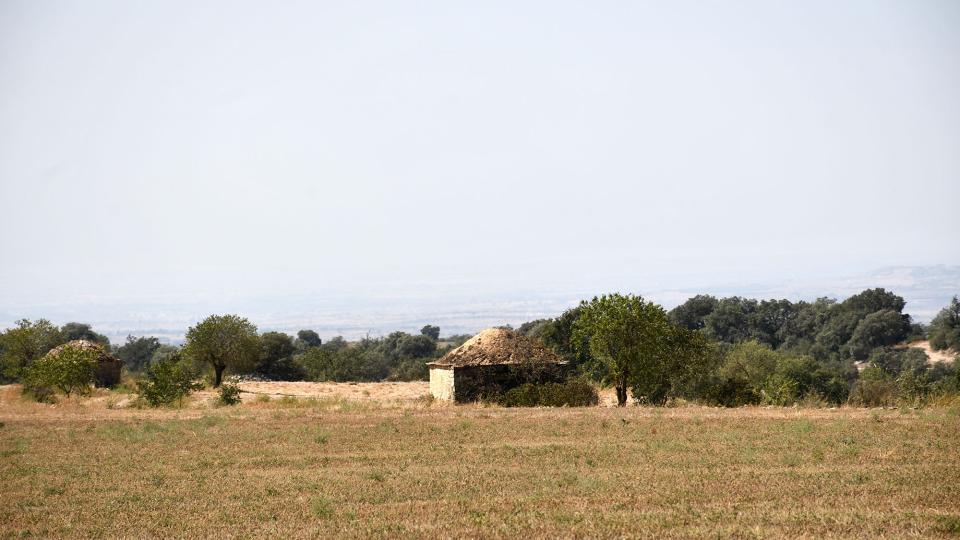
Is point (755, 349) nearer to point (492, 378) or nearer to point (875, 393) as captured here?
point (875, 393)

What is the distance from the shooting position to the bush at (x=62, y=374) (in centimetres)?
5366

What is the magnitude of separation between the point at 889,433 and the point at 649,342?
1764 centimetres

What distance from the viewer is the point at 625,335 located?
43.9m

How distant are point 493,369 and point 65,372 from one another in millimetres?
26147

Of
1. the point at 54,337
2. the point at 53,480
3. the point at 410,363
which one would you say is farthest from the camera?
the point at 410,363

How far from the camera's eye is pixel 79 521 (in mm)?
17688

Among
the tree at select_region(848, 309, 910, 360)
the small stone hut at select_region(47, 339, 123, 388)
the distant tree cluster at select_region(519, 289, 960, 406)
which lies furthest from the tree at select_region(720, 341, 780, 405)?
the small stone hut at select_region(47, 339, 123, 388)

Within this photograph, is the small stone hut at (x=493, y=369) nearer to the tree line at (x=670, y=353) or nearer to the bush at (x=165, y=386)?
the tree line at (x=670, y=353)

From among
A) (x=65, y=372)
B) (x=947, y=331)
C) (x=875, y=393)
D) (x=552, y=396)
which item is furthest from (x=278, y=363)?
(x=947, y=331)

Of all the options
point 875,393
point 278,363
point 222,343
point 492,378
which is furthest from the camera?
point 278,363

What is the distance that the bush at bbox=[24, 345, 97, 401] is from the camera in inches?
2112

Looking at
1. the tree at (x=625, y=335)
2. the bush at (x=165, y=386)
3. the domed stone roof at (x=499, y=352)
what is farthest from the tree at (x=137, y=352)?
the tree at (x=625, y=335)

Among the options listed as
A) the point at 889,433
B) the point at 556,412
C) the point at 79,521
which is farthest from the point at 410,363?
the point at 79,521

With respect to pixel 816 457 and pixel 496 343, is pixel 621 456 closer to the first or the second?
pixel 816 457
